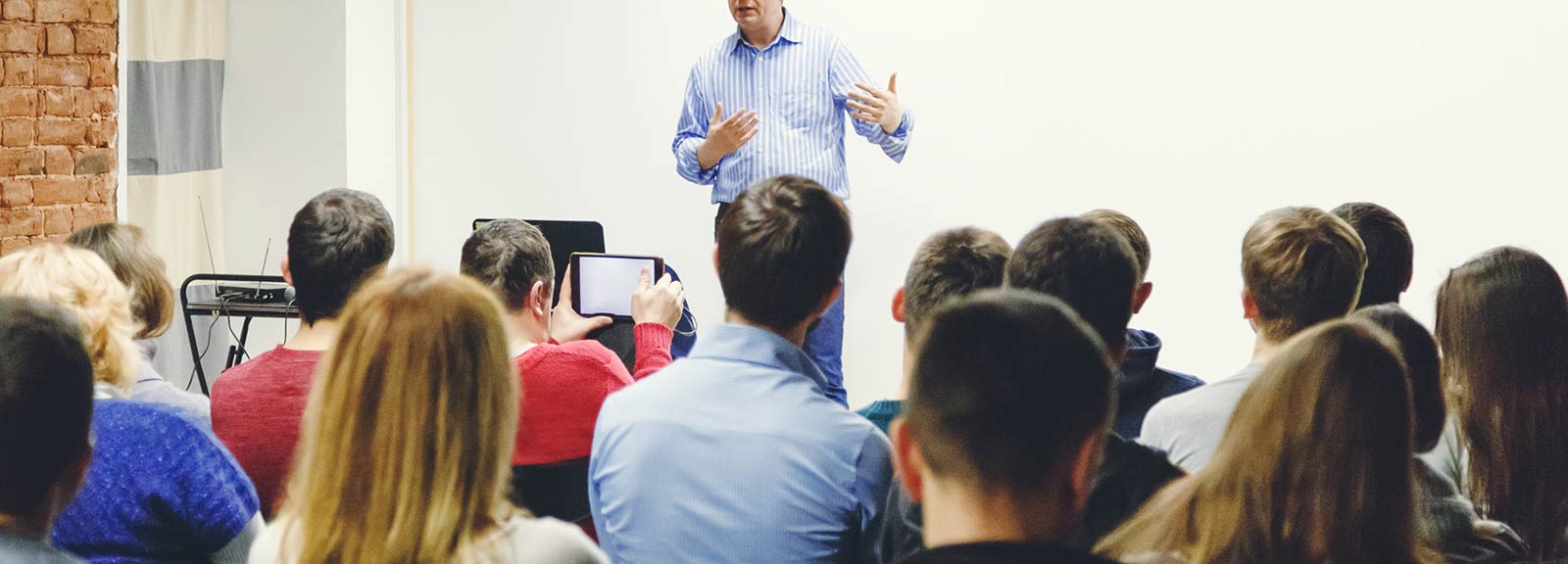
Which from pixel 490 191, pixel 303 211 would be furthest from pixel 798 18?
pixel 303 211

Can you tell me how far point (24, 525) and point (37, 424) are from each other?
84mm

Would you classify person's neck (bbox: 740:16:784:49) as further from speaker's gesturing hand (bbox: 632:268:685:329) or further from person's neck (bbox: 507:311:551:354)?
person's neck (bbox: 507:311:551:354)

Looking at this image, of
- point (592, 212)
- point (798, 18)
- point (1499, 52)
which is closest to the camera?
point (1499, 52)

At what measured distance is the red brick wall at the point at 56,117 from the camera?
3969 millimetres

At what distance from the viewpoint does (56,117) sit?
160 inches

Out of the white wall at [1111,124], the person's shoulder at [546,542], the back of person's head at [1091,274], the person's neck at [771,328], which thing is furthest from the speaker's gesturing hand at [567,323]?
the white wall at [1111,124]

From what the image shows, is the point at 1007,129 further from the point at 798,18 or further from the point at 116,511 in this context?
the point at 116,511

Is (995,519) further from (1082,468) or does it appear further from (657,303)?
(657,303)

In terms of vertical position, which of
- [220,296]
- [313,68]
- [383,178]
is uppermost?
[313,68]

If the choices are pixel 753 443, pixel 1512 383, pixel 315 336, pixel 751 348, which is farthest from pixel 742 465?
pixel 1512 383

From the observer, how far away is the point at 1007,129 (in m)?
4.54

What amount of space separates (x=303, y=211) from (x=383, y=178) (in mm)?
3140

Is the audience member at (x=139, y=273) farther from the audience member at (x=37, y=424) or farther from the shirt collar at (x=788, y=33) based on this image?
the shirt collar at (x=788, y=33)

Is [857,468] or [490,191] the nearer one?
[857,468]
